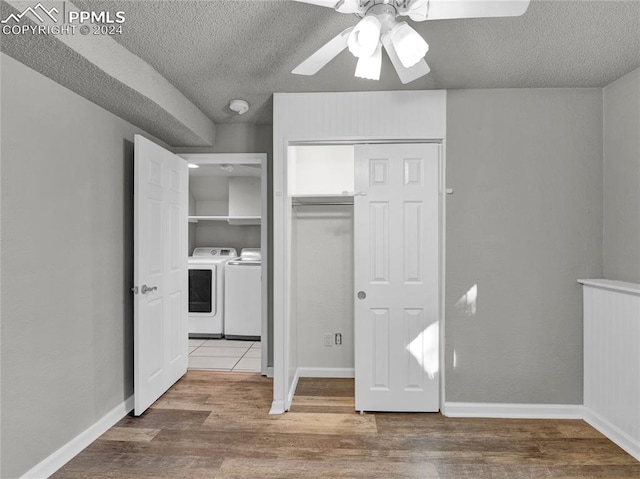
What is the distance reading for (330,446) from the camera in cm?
241

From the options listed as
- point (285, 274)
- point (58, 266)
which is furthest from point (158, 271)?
point (285, 274)

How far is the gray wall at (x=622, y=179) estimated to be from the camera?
2482 mm

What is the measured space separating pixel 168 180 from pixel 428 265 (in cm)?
222

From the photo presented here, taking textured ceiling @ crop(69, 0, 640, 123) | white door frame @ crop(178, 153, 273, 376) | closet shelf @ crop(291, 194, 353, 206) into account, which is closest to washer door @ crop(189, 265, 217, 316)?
white door frame @ crop(178, 153, 273, 376)

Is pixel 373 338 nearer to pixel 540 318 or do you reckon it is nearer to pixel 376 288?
pixel 376 288

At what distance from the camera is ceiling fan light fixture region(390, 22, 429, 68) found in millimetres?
1493

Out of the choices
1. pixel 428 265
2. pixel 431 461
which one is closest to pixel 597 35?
pixel 428 265

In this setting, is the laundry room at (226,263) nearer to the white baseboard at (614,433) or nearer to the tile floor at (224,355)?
the tile floor at (224,355)

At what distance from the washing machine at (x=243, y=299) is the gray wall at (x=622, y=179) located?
11.6 feet

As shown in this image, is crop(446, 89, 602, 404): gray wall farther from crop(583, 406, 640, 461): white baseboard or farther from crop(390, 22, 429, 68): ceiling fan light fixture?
crop(390, 22, 429, 68): ceiling fan light fixture

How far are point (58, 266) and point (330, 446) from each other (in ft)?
6.39

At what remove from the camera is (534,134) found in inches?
111

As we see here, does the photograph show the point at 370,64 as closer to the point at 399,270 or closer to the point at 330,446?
the point at 399,270

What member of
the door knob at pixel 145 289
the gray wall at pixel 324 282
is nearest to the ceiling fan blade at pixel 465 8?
the gray wall at pixel 324 282
